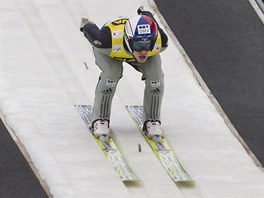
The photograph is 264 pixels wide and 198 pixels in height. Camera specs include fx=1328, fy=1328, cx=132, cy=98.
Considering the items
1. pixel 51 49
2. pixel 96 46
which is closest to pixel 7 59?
pixel 51 49

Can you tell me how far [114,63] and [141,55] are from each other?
0.48 meters

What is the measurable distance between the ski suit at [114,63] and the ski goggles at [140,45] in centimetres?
17

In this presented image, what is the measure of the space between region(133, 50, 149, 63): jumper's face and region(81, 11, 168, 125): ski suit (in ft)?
0.46

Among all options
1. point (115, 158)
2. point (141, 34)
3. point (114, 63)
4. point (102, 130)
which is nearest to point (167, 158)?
point (115, 158)

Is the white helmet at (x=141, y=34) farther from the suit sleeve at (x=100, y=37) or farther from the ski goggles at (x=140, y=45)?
the suit sleeve at (x=100, y=37)

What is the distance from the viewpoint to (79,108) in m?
16.0

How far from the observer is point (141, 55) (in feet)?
48.0

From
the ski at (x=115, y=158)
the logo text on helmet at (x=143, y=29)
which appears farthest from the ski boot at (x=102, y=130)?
the logo text on helmet at (x=143, y=29)

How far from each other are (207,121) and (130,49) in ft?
6.34

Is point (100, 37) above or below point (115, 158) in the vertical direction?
above

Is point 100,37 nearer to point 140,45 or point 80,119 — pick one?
point 140,45

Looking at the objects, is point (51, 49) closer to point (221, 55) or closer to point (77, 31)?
point (77, 31)

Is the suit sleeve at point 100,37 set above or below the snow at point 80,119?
above

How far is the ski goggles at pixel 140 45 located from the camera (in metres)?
14.6
